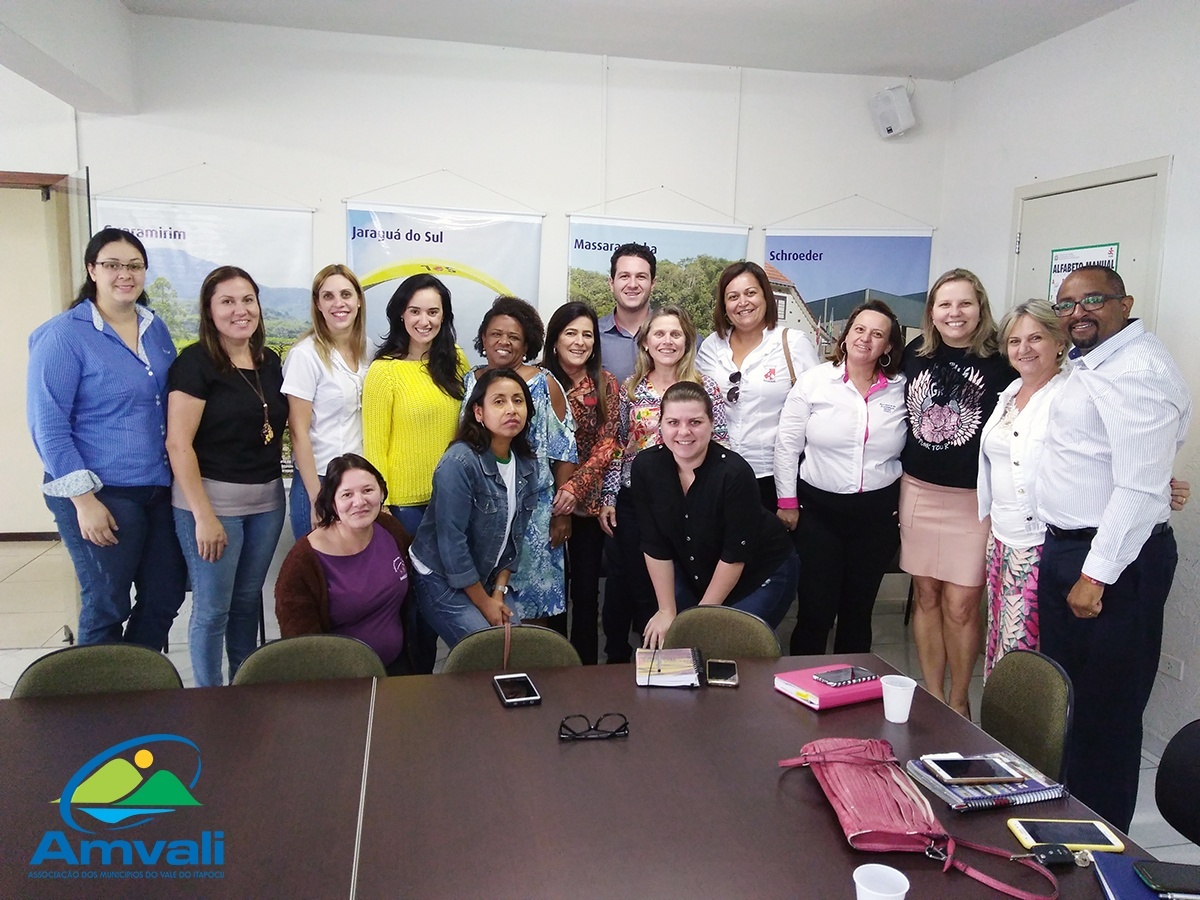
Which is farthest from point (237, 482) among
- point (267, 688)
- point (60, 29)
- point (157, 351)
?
point (60, 29)

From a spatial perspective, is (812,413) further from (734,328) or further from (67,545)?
(67,545)

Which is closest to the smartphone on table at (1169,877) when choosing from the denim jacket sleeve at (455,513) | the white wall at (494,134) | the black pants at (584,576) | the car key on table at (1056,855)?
the car key on table at (1056,855)

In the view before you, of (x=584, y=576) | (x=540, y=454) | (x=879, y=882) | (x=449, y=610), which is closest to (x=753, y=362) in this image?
(x=540, y=454)

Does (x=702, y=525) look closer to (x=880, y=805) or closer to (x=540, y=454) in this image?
(x=540, y=454)

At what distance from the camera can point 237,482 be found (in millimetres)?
3006

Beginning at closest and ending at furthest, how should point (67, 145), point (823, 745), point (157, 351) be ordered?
point (823, 745), point (157, 351), point (67, 145)

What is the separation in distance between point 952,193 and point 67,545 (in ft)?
16.0

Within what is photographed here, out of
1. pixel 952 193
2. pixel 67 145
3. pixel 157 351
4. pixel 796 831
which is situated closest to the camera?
pixel 796 831

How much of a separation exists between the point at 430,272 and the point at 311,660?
2.72 meters

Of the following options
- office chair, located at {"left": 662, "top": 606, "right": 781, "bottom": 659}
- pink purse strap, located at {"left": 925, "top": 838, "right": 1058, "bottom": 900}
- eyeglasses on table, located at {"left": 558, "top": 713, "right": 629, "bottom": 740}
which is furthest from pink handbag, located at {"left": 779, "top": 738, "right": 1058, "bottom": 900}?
office chair, located at {"left": 662, "top": 606, "right": 781, "bottom": 659}

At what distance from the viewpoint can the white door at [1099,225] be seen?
349 cm

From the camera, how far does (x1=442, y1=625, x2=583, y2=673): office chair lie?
→ 2275mm

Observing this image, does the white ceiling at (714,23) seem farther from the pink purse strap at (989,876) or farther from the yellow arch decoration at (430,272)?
the pink purse strap at (989,876)

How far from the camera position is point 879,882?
127 cm
